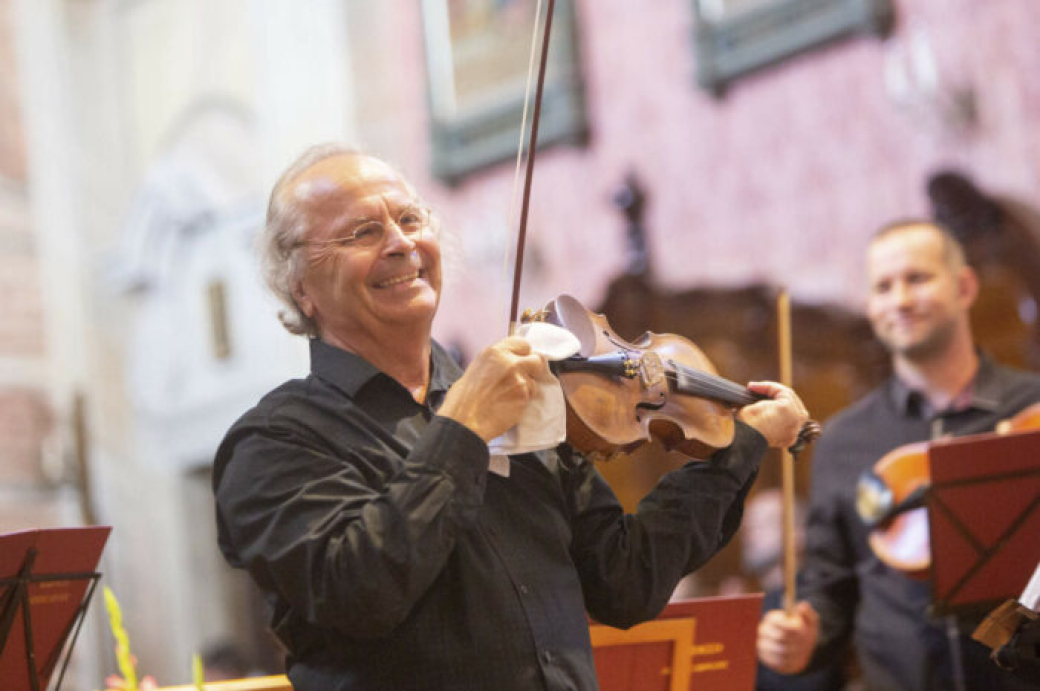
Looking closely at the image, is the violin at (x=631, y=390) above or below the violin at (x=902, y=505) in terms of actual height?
above

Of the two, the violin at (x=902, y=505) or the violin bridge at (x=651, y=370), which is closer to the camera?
the violin bridge at (x=651, y=370)

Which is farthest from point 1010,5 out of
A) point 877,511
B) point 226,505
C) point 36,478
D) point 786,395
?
point 36,478

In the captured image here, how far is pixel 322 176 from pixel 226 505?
20.0 inches

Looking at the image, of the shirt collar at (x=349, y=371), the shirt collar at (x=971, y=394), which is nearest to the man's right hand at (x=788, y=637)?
the shirt collar at (x=971, y=394)

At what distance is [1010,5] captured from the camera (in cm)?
434

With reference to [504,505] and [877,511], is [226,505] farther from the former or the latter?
[877,511]

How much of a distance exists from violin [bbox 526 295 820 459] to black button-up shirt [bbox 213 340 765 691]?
0.21 ft

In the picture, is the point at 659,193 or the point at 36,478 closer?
the point at 659,193

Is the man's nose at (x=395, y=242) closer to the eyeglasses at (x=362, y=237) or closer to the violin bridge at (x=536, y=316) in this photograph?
the eyeglasses at (x=362, y=237)

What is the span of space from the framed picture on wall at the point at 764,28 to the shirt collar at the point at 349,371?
345 cm

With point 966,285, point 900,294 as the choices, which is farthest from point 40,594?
point 966,285

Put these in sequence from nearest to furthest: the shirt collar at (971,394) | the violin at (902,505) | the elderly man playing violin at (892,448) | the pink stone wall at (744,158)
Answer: the violin at (902,505) < the elderly man playing violin at (892,448) < the shirt collar at (971,394) < the pink stone wall at (744,158)

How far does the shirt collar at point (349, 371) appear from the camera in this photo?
170 centimetres

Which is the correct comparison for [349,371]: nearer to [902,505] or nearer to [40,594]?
[40,594]
